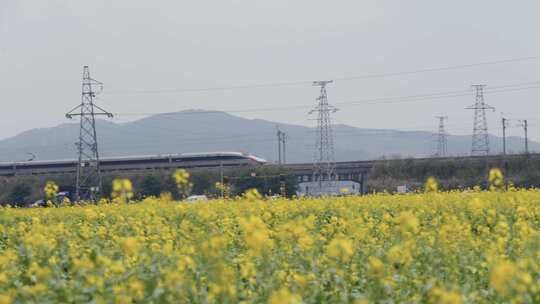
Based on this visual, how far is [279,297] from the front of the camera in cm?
305

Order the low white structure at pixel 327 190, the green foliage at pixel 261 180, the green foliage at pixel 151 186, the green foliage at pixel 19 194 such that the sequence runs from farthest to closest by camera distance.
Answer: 1. the green foliage at pixel 19 194
2. the green foliage at pixel 261 180
3. the green foliage at pixel 151 186
4. the low white structure at pixel 327 190

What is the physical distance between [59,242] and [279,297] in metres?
4.09

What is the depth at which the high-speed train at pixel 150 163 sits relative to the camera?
187 ft

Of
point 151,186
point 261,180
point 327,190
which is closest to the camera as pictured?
point 327,190

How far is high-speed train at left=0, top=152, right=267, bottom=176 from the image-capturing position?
187 feet

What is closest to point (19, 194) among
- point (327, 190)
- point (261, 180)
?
point (261, 180)

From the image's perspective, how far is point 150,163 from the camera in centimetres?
5744

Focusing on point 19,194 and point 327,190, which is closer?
point 327,190

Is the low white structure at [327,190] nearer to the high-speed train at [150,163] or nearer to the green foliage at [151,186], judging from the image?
the high-speed train at [150,163]

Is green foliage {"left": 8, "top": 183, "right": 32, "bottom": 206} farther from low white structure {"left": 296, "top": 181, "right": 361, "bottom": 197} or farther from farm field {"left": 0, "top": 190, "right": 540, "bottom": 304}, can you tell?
farm field {"left": 0, "top": 190, "right": 540, "bottom": 304}

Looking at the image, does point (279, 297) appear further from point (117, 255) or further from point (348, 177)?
point (348, 177)

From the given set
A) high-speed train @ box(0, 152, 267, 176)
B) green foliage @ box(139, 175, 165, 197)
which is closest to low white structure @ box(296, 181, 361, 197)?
high-speed train @ box(0, 152, 267, 176)

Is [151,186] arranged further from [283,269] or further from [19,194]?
[283,269]

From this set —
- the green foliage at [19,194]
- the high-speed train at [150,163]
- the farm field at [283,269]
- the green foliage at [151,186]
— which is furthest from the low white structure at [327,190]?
the green foliage at [19,194]
